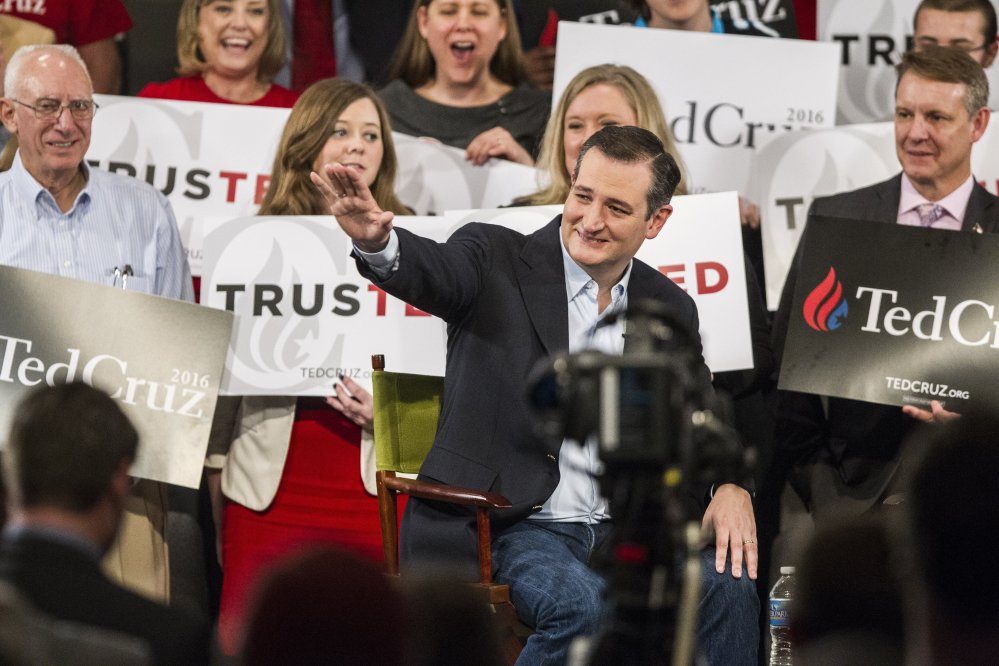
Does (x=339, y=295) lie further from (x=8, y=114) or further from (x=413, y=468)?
(x=8, y=114)

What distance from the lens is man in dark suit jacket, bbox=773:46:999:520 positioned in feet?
18.0

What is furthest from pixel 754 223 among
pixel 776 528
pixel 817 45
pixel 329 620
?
pixel 329 620

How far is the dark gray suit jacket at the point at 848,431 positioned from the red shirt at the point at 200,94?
2.29 m

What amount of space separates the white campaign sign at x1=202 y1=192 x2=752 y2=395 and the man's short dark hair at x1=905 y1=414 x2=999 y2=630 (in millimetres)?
2840

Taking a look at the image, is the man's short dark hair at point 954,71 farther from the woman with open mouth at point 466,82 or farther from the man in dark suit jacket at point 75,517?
the man in dark suit jacket at point 75,517

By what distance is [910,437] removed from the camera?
5.39m

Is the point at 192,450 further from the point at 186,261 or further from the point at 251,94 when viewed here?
the point at 251,94

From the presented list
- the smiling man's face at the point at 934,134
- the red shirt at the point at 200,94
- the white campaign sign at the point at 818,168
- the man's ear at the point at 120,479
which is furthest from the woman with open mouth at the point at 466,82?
the man's ear at the point at 120,479

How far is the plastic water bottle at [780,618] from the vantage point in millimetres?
5375

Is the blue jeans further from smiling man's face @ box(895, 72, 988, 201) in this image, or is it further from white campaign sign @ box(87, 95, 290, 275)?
white campaign sign @ box(87, 95, 290, 275)

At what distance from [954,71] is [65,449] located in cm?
415

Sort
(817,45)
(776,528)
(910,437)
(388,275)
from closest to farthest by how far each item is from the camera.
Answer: (388,275), (910,437), (776,528), (817,45)

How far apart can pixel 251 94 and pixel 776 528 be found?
2.85m

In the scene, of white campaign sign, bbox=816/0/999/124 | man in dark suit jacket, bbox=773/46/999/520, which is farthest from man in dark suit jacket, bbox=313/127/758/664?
white campaign sign, bbox=816/0/999/124
